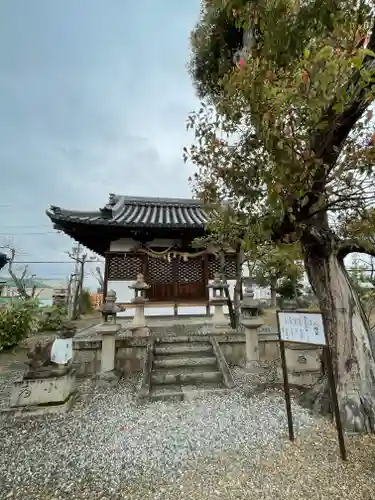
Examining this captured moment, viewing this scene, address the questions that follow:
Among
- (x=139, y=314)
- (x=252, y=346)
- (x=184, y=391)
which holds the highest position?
(x=139, y=314)

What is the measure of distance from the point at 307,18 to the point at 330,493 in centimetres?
336

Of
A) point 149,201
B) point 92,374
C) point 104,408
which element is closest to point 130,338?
point 92,374

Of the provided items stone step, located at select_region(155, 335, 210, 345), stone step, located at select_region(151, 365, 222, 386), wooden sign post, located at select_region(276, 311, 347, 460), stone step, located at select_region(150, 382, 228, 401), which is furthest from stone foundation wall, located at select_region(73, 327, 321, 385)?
wooden sign post, located at select_region(276, 311, 347, 460)

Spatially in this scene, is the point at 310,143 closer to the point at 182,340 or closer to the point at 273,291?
the point at 182,340

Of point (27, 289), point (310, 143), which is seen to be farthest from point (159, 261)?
point (27, 289)

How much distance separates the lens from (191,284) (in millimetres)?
8539

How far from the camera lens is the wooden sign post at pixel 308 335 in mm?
2406

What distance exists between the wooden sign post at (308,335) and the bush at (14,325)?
6.45m

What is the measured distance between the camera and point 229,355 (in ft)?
16.9

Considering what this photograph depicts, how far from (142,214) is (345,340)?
765 centimetres

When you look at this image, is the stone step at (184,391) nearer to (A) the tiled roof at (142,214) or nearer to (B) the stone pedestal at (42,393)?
(B) the stone pedestal at (42,393)

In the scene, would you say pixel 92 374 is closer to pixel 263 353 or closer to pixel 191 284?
pixel 263 353

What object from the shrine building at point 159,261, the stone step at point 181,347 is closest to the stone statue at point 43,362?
the stone step at point 181,347

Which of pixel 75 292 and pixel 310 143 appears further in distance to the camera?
pixel 75 292
